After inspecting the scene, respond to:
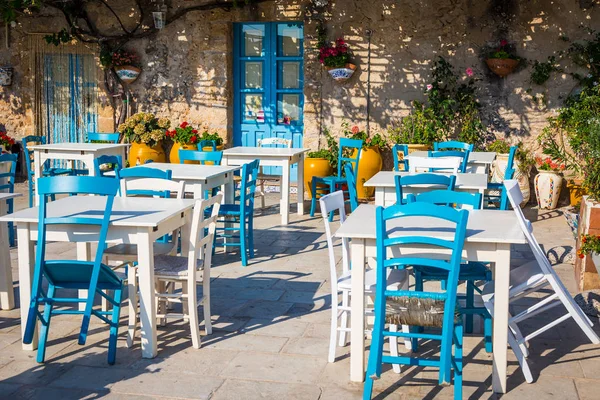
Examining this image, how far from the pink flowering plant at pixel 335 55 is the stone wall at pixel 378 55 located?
16 cm

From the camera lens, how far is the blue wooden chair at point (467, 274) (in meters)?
3.89

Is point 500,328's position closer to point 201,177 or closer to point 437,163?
point 437,163

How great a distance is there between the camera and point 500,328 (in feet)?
11.8

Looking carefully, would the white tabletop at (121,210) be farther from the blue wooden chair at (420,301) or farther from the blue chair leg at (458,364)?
the blue chair leg at (458,364)

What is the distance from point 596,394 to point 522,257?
10.2ft

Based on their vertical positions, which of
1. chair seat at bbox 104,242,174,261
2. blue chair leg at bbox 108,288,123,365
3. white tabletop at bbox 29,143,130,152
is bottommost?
blue chair leg at bbox 108,288,123,365

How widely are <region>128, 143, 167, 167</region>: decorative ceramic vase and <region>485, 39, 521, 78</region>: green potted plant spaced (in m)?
4.76

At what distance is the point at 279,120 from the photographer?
36.9 feet

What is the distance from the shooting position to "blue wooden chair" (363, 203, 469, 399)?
336cm

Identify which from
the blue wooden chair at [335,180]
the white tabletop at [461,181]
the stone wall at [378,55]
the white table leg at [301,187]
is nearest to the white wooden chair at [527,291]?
the white tabletop at [461,181]

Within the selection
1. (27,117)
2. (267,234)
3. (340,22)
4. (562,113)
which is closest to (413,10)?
(340,22)

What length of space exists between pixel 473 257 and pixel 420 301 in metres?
0.32

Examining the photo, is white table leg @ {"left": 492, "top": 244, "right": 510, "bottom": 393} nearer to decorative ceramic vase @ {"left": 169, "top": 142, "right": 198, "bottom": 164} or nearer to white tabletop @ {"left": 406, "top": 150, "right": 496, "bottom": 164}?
white tabletop @ {"left": 406, "top": 150, "right": 496, "bottom": 164}

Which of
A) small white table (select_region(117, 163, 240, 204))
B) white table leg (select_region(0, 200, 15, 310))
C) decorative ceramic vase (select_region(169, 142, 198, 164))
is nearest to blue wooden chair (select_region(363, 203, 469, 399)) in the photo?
white table leg (select_region(0, 200, 15, 310))
